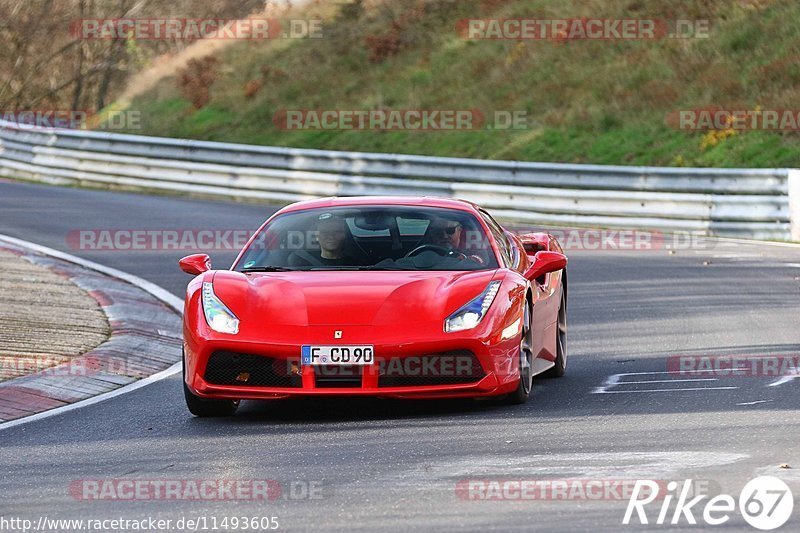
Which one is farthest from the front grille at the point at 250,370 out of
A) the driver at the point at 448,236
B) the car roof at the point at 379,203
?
the car roof at the point at 379,203

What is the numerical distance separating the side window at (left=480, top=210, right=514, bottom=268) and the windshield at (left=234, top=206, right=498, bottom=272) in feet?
0.44

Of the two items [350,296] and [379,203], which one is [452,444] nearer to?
[350,296]

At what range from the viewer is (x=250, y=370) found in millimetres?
8461

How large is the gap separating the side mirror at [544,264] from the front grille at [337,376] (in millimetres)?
1688

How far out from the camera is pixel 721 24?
3123 cm

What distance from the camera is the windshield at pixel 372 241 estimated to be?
30.5 feet

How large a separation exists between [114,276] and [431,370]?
29.6ft

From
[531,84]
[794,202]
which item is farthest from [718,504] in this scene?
[531,84]

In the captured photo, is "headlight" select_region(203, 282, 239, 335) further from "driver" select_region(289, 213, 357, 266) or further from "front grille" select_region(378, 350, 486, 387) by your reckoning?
"front grille" select_region(378, 350, 486, 387)

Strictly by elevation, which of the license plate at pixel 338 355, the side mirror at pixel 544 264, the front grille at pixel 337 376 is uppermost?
the side mirror at pixel 544 264

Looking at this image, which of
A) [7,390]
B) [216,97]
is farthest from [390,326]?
[216,97]

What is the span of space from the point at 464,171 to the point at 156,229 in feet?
20.0

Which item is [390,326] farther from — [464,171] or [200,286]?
[464,171]

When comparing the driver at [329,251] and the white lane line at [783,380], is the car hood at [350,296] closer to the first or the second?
the driver at [329,251]
